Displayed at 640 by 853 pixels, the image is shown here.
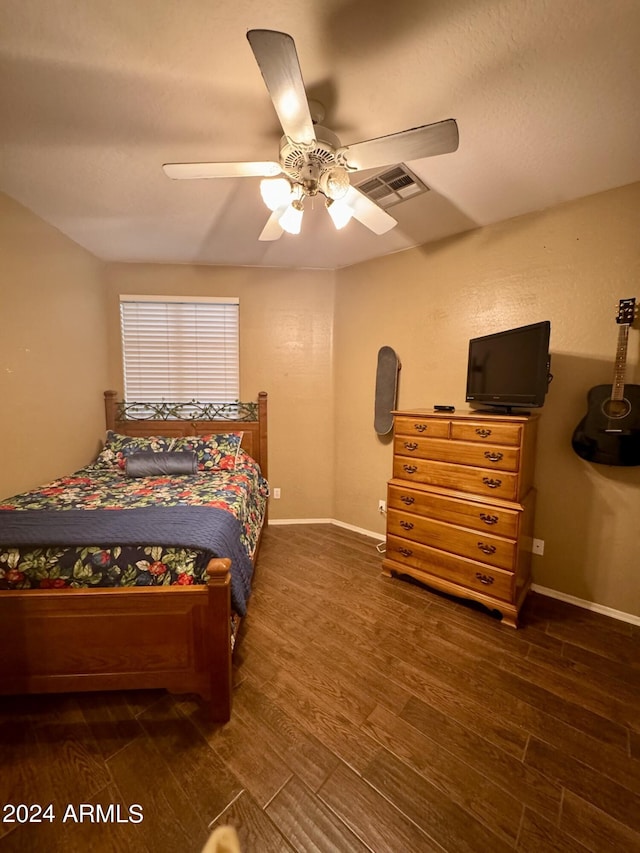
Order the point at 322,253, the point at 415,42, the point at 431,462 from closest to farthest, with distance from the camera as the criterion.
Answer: the point at 415,42 < the point at 431,462 < the point at 322,253

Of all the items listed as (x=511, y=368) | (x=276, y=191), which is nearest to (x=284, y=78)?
(x=276, y=191)

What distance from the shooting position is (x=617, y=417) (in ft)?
5.93

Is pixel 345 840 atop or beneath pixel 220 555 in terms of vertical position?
beneath

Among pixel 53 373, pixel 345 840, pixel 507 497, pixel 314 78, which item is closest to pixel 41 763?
pixel 345 840

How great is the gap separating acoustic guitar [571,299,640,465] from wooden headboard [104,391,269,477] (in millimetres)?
2475

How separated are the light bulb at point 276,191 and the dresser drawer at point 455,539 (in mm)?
2005

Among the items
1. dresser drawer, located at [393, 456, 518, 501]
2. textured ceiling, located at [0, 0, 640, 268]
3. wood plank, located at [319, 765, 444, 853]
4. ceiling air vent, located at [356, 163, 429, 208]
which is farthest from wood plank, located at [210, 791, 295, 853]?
ceiling air vent, located at [356, 163, 429, 208]

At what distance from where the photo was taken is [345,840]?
96cm

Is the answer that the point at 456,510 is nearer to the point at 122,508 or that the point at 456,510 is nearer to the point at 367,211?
the point at 367,211

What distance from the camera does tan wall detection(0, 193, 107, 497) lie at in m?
1.97

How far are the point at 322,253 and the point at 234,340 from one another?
44.9 inches

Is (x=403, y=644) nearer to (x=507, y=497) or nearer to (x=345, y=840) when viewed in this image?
(x=345, y=840)

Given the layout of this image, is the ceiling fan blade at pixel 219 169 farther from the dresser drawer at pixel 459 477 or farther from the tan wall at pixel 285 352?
the dresser drawer at pixel 459 477

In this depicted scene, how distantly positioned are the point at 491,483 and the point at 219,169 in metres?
2.13
